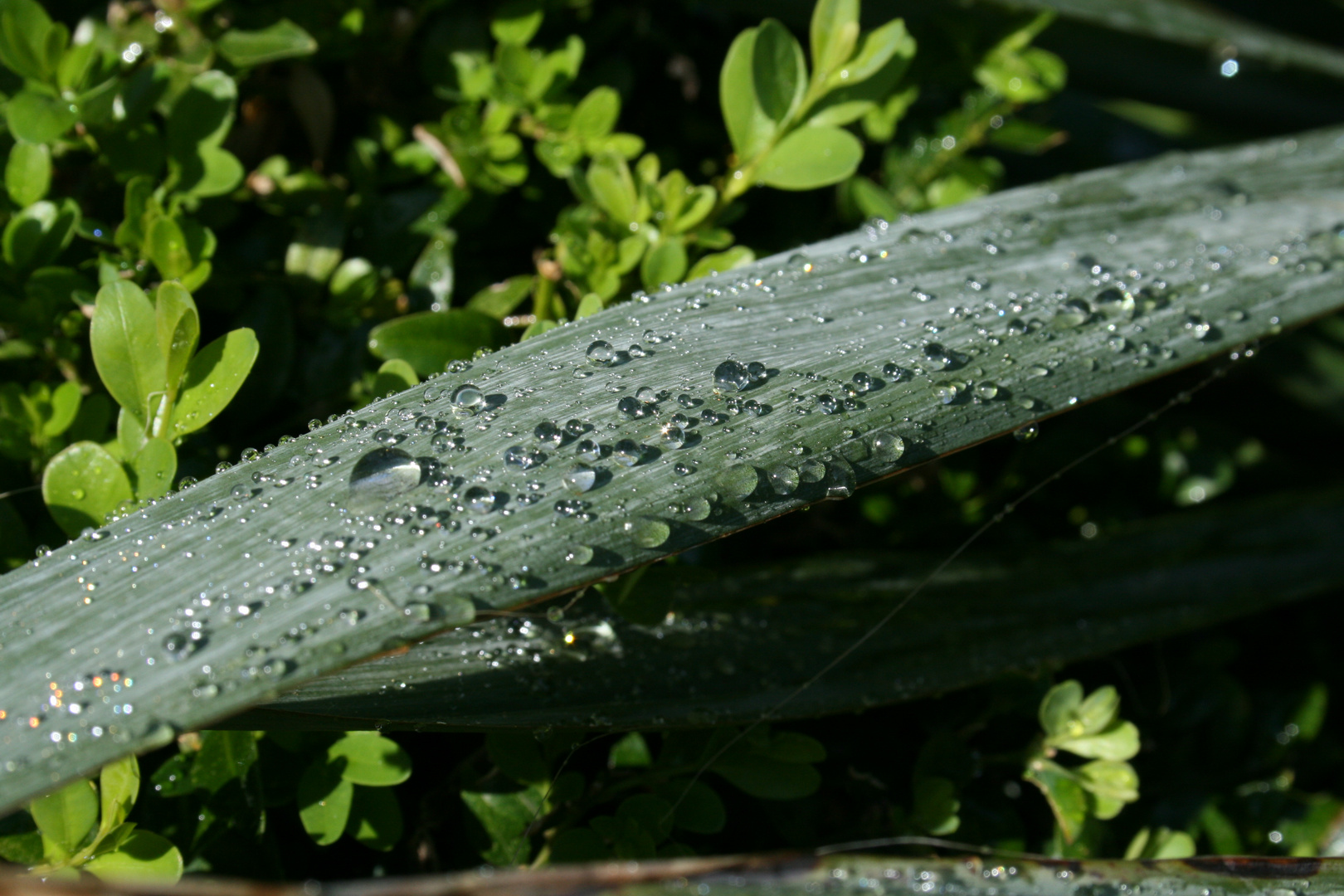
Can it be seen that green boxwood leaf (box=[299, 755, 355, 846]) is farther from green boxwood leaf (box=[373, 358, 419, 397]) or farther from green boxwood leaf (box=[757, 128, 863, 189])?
green boxwood leaf (box=[757, 128, 863, 189])

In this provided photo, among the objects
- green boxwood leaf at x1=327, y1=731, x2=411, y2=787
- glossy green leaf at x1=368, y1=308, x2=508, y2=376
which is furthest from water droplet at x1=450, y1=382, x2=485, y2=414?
green boxwood leaf at x1=327, y1=731, x2=411, y2=787

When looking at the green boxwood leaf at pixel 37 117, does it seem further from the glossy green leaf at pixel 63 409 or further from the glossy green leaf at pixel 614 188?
the glossy green leaf at pixel 614 188

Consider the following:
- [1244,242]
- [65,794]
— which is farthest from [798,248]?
[65,794]

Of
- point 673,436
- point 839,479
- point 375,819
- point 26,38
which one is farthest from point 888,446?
point 26,38

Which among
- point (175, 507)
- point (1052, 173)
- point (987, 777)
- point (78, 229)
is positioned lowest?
point (987, 777)

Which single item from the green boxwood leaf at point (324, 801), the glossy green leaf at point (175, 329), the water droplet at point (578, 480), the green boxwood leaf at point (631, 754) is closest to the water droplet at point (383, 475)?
the water droplet at point (578, 480)

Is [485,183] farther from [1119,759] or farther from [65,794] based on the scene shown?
[1119,759]
